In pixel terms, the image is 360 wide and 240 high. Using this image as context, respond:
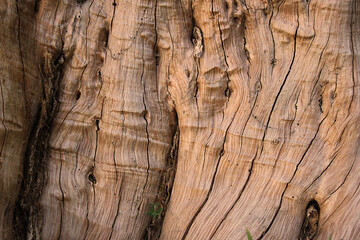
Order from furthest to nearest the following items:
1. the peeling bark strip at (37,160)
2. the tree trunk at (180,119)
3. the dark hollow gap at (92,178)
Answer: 1. the dark hollow gap at (92,178)
2. the peeling bark strip at (37,160)
3. the tree trunk at (180,119)

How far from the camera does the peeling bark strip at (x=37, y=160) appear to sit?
248 cm

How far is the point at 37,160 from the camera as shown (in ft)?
8.43

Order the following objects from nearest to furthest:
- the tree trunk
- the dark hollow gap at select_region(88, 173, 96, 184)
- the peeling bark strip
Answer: the tree trunk, the peeling bark strip, the dark hollow gap at select_region(88, 173, 96, 184)

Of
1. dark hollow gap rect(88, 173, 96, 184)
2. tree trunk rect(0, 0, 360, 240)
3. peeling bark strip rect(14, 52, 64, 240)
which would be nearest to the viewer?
tree trunk rect(0, 0, 360, 240)

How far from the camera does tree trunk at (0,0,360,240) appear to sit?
2.30m

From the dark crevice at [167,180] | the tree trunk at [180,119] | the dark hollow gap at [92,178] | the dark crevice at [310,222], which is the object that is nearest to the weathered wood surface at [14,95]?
the tree trunk at [180,119]

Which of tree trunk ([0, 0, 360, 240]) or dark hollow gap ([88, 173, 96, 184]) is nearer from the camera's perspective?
tree trunk ([0, 0, 360, 240])

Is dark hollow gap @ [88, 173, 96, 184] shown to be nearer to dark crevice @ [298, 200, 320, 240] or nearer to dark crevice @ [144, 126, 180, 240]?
dark crevice @ [144, 126, 180, 240]

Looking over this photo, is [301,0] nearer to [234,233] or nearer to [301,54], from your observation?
[301,54]

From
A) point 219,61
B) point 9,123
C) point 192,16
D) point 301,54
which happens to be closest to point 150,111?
point 219,61

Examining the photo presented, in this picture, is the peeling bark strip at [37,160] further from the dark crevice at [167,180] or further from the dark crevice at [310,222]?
the dark crevice at [310,222]

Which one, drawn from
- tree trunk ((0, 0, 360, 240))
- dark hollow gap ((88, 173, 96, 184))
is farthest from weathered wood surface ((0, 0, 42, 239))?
dark hollow gap ((88, 173, 96, 184))

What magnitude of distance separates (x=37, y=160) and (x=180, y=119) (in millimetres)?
1122

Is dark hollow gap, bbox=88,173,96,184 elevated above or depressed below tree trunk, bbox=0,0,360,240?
below
